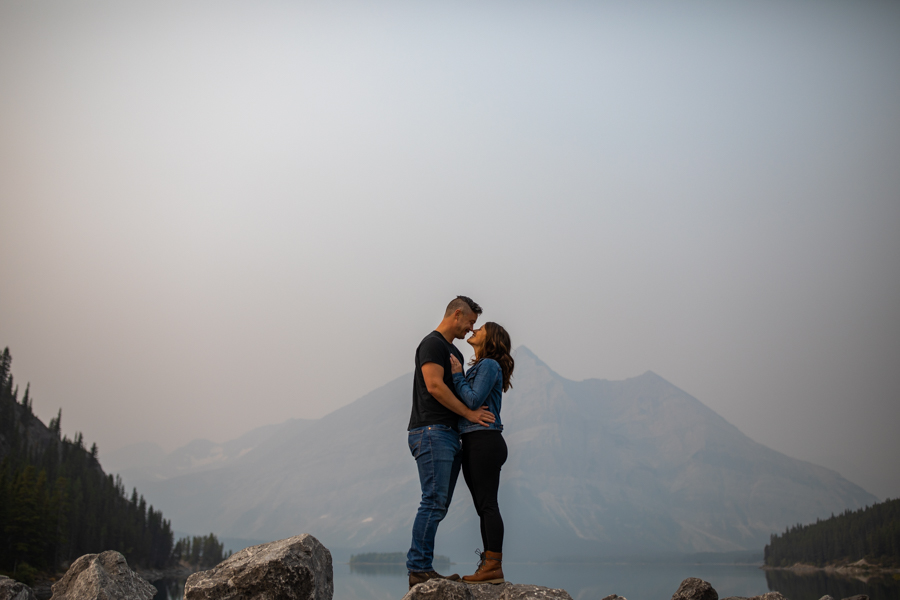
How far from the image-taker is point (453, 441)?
590 cm

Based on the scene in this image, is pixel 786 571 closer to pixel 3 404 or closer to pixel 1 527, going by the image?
pixel 1 527

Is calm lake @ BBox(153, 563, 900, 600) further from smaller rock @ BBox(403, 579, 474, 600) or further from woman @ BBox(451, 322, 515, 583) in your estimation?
smaller rock @ BBox(403, 579, 474, 600)

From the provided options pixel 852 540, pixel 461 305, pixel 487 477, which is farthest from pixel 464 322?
pixel 852 540

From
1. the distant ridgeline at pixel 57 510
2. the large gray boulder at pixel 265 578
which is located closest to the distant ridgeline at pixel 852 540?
the distant ridgeline at pixel 57 510

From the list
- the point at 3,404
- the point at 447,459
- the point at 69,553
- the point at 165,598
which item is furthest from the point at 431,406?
the point at 3,404

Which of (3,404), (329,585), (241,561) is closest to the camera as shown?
(241,561)

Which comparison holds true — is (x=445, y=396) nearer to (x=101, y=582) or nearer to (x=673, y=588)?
(x=101, y=582)

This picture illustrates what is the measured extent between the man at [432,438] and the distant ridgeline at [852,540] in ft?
323

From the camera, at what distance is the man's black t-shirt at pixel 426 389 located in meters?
5.93

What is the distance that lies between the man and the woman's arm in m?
0.08

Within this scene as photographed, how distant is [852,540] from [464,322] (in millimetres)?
109622

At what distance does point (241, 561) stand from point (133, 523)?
283 ft

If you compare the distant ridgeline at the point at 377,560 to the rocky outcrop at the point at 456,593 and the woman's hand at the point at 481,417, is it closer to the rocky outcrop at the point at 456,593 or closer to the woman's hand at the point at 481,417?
the woman's hand at the point at 481,417

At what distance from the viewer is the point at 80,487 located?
73.6 meters
